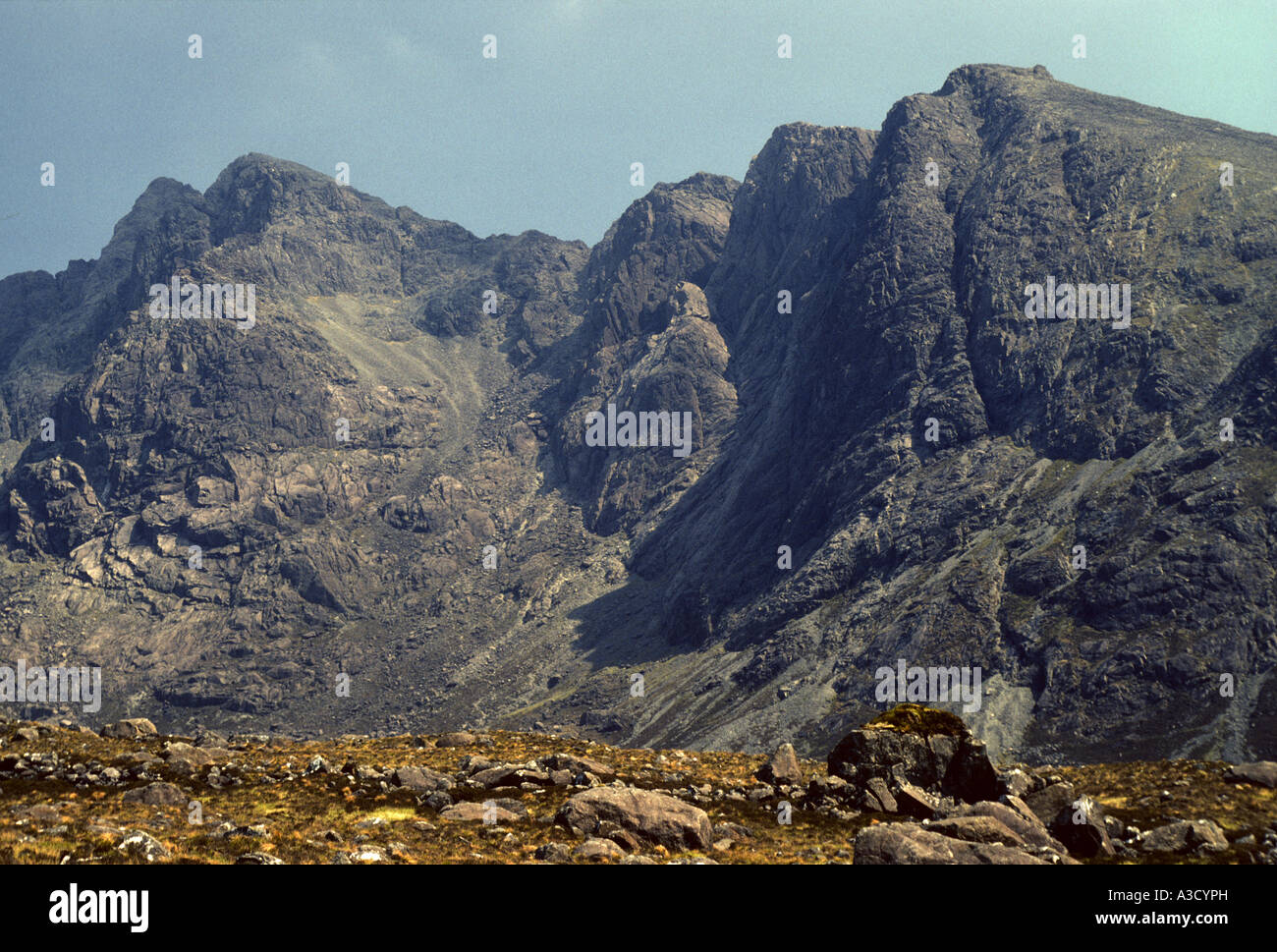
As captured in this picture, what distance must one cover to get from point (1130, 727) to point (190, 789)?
6777 inches

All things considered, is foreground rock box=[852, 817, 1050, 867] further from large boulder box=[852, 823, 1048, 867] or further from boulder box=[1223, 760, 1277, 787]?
boulder box=[1223, 760, 1277, 787]

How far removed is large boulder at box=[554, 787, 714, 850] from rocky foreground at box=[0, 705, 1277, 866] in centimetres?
8

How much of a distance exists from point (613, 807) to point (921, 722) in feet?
62.8

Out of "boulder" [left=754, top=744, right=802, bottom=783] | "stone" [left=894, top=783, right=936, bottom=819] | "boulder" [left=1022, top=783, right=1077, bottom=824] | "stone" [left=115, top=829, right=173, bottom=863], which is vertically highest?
"stone" [left=115, top=829, right=173, bottom=863]

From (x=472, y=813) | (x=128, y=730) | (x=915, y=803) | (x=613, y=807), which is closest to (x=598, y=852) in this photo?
(x=613, y=807)

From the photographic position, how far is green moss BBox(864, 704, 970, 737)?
45.0 meters

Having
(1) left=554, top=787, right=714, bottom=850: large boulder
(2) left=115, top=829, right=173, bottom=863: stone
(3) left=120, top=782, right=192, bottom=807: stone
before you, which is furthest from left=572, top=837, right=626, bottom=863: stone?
(3) left=120, top=782, right=192, bottom=807: stone

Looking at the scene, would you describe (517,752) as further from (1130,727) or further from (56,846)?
(1130,727)

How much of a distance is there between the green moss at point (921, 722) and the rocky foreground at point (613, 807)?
110 millimetres

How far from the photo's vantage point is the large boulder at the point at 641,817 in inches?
1331
